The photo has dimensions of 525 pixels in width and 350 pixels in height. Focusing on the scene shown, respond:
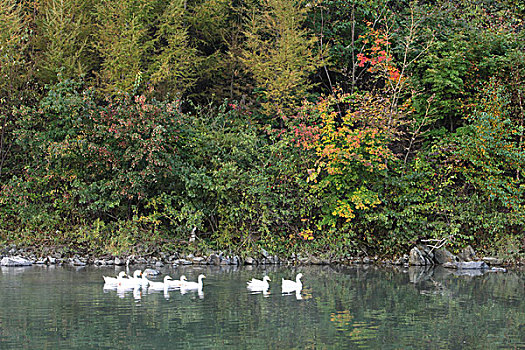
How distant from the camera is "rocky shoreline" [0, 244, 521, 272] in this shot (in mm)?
20578

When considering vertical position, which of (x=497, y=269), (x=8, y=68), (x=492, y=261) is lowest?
(x=497, y=269)

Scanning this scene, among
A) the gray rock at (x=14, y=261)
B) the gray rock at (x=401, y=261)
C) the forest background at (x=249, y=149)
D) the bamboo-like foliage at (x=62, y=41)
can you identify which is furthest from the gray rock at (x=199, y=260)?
the bamboo-like foliage at (x=62, y=41)

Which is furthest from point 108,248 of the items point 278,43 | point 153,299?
point 278,43

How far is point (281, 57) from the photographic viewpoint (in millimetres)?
24641

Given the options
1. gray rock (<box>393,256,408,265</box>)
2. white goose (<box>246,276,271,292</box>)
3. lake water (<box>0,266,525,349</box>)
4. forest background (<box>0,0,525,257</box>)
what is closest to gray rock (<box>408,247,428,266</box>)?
gray rock (<box>393,256,408,265</box>)

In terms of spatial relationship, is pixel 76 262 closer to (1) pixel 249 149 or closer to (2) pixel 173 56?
(1) pixel 249 149

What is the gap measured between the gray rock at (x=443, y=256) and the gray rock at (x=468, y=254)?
1.15 feet

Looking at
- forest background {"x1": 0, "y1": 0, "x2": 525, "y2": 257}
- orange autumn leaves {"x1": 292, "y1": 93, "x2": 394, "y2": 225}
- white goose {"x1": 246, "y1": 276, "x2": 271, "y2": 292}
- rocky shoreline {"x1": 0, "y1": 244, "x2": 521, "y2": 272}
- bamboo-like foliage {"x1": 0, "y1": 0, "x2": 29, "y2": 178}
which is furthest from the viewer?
bamboo-like foliage {"x1": 0, "y1": 0, "x2": 29, "y2": 178}

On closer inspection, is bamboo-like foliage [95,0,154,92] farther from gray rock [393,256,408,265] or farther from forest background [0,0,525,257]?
gray rock [393,256,408,265]

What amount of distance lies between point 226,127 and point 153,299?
1194cm

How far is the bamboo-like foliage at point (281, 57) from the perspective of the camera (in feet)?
80.6

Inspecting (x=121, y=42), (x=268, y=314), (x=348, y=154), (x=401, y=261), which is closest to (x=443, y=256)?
(x=401, y=261)

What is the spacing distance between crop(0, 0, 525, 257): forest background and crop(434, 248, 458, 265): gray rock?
1.56 ft

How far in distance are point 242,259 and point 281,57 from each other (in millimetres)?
8424
